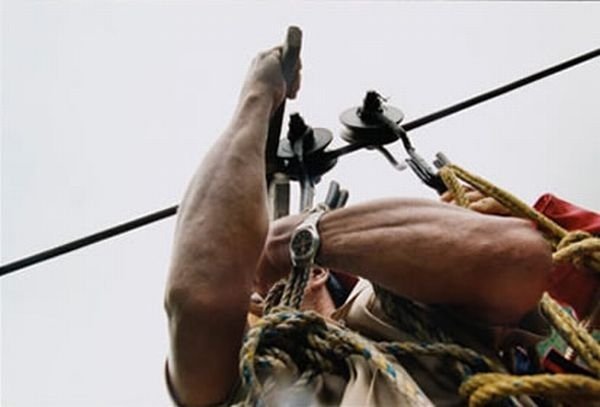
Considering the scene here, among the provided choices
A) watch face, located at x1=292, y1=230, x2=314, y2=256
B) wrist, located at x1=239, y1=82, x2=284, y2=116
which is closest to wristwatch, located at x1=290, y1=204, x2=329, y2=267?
watch face, located at x1=292, y1=230, x2=314, y2=256

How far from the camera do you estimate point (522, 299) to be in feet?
2.64

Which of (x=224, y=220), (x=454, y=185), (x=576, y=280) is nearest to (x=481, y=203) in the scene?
(x=454, y=185)

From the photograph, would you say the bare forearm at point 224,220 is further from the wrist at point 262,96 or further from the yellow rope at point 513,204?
the yellow rope at point 513,204

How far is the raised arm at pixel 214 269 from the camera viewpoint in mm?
743

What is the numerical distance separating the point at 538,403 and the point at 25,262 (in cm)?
62

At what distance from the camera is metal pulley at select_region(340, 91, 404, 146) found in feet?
3.80

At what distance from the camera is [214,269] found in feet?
2.48

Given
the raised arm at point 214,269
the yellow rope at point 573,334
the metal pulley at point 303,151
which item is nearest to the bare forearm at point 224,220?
the raised arm at point 214,269

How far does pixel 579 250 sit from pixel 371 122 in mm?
381

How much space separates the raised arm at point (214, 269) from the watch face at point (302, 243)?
56 millimetres

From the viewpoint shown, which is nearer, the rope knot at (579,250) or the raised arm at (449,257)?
the raised arm at (449,257)

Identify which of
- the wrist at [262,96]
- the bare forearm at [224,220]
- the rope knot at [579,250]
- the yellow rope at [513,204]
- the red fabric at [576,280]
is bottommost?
the red fabric at [576,280]

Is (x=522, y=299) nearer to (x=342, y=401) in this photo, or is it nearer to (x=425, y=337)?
(x=425, y=337)

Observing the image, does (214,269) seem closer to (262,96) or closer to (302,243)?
(302,243)
